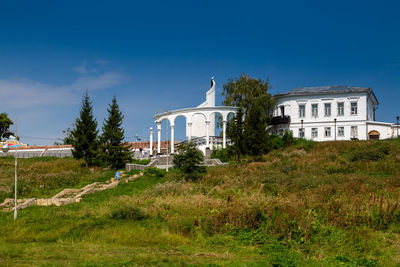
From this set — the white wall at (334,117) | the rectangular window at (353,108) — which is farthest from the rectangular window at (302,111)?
the rectangular window at (353,108)

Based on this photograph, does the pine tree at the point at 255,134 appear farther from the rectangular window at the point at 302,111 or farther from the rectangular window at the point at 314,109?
the rectangular window at the point at 314,109

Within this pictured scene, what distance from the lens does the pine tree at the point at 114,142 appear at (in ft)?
92.8

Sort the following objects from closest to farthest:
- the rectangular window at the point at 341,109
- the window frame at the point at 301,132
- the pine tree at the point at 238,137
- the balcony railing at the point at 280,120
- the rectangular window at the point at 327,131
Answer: the pine tree at the point at 238,137, the rectangular window at the point at 341,109, the rectangular window at the point at 327,131, the window frame at the point at 301,132, the balcony railing at the point at 280,120

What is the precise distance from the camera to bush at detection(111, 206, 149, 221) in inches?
451

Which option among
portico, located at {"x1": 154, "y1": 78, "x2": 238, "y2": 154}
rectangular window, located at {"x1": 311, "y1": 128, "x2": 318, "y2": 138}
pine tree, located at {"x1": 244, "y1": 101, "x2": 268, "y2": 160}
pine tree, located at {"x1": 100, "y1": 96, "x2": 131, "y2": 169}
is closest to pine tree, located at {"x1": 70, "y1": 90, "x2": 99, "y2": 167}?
pine tree, located at {"x1": 100, "y1": 96, "x2": 131, "y2": 169}

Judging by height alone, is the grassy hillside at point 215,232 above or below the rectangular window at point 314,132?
below

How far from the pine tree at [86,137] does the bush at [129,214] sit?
1766cm

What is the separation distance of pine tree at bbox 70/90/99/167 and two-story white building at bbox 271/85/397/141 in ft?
66.0

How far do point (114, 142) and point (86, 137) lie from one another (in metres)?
2.46

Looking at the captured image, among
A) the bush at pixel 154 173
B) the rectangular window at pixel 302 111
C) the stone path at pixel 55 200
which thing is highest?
the rectangular window at pixel 302 111

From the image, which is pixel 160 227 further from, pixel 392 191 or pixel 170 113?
pixel 170 113

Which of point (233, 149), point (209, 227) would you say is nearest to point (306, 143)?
point (233, 149)

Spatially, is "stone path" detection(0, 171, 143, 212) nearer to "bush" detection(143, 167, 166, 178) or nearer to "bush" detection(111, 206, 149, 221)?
"bush" detection(143, 167, 166, 178)

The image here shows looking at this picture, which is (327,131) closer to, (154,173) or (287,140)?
(287,140)
